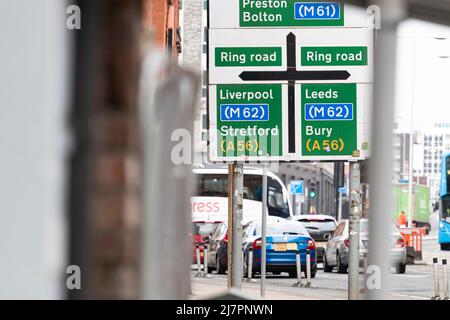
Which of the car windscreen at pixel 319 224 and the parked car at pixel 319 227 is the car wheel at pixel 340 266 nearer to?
the parked car at pixel 319 227

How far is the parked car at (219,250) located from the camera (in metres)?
29.0

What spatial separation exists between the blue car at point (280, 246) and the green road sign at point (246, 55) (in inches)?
406

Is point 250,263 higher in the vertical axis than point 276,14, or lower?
lower

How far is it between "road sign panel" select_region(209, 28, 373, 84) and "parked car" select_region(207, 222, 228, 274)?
440 inches

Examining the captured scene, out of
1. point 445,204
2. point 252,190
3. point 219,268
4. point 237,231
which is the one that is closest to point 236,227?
point 237,231

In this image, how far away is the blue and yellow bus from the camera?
4238 centimetres

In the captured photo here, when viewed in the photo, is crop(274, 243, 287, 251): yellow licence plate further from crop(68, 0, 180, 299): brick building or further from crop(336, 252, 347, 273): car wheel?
crop(68, 0, 180, 299): brick building

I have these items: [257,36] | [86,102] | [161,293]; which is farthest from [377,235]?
[257,36]

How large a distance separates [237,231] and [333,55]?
10.2ft

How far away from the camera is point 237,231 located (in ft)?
62.5

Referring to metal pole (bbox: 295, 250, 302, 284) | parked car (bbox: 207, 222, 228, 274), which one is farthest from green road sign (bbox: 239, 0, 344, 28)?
A: parked car (bbox: 207, 222, 228, 274)

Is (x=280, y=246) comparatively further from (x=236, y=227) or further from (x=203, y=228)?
(x=236, y=227)

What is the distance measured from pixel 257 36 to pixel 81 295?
583 inches

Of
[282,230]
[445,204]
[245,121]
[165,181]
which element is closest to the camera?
[165,181]
